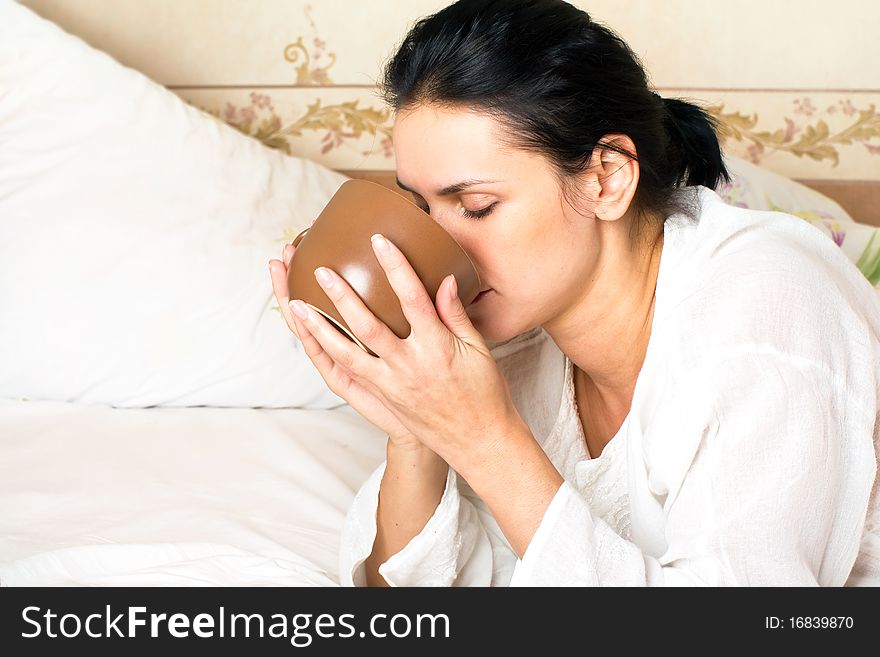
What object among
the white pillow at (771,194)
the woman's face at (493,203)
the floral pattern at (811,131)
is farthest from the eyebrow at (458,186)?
the floral pattern at (811,131)

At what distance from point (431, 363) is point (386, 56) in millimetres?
1216

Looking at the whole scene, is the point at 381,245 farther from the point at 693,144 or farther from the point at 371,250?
the point at 693,144

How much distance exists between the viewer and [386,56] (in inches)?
75.8

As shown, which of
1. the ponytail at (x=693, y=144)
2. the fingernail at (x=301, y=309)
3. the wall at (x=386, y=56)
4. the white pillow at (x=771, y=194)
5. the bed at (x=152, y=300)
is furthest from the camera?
the wall at (x=386, y=56)

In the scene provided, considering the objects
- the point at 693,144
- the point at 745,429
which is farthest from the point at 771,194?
the point at 745,429

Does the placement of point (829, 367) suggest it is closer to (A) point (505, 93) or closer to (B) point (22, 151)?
(A) point (505, 93)

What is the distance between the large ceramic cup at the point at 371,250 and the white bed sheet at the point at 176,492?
1.08 feet

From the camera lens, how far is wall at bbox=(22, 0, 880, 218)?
6.19 ft

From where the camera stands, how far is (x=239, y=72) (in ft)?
6.48

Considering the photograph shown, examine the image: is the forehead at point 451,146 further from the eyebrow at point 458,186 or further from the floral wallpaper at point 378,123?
the floral wallpaper at point 378,123

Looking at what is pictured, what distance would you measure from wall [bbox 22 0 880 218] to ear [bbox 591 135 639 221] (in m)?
0.99

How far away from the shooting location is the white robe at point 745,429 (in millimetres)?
793
